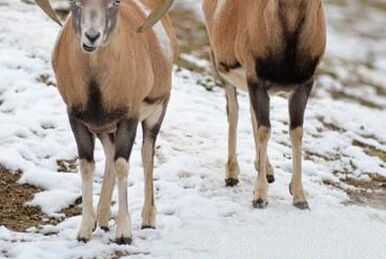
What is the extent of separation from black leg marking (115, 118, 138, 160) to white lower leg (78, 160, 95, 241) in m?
0.24

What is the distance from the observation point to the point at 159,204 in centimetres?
676

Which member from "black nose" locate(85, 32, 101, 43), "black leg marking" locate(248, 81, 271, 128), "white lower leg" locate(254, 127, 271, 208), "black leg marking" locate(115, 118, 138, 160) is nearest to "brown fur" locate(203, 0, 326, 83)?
"black leg marking" locate(248, 81, 271, 128)

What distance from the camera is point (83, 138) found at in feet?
18.8

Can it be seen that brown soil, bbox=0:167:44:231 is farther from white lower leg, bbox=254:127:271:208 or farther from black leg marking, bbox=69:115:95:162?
white lower leg, bbox=254:127:271:208

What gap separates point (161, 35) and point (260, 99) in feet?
3.35

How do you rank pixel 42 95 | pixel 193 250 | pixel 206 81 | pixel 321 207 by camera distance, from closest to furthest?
pixel 193 250 < pixel 321 207 < pixel 42 95 < pixel 206 81

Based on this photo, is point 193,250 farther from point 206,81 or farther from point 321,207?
point 206,81

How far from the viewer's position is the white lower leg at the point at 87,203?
5.81 m

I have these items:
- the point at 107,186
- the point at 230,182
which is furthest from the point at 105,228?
the point at 230,182

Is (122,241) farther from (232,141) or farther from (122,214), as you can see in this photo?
(232,141)

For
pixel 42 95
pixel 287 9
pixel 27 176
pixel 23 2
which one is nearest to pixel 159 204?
pixel 27 176

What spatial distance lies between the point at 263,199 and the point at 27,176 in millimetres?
1982

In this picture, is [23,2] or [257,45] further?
[23,2]

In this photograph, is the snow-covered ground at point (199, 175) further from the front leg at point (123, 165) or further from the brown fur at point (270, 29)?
the brown fur at point (270, 29)
